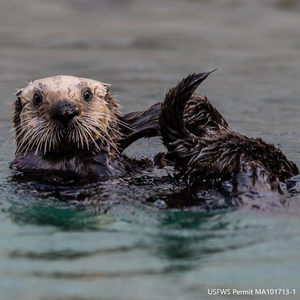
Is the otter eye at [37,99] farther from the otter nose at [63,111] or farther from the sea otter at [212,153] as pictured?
the sea otter at [212,153]

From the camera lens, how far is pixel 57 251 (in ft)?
9.89

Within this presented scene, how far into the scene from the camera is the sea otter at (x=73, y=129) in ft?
13.6

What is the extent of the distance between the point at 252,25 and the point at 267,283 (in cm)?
1206

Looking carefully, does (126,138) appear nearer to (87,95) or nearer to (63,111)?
(87,95)

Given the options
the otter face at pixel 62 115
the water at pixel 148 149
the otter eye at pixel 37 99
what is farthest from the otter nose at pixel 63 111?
the water at pixel 148 149

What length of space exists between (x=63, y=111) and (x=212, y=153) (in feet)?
3.99

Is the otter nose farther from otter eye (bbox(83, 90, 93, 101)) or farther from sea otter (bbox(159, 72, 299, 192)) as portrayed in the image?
sea otter (bbox(159, 72, 299, 192))

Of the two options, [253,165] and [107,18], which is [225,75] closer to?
[107,18]

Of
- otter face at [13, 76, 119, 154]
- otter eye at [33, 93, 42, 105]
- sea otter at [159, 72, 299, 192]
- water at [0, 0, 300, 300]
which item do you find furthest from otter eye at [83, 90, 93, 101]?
sea otter at [159, 72, 299, 192]

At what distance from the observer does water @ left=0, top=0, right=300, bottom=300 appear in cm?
274

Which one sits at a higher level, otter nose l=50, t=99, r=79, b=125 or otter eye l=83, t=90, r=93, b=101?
otter eye l=83, t=90, r=93, b=101

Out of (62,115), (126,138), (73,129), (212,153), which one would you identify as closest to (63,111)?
(62,115)

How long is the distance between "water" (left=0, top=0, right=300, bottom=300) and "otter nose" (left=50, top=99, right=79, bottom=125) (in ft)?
1.94

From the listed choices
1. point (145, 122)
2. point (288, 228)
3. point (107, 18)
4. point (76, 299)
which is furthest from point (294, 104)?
point (107, 18)
